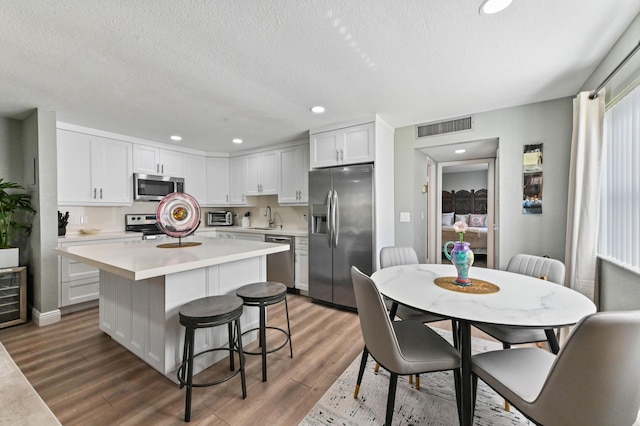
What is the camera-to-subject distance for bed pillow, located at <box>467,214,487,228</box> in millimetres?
6727

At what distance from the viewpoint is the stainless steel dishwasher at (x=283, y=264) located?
12.9ft

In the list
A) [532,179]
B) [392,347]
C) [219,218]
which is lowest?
[392,347]

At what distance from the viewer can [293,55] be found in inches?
75.6

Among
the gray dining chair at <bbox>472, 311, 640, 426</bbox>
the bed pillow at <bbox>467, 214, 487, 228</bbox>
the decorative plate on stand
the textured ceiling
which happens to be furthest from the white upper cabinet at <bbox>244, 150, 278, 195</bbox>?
the bed pillow at <bbox>467, 214, 487, 228</bbox>

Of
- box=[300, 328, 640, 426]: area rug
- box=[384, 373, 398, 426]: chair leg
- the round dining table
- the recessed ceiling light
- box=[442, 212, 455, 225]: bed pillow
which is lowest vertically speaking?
box=[300, 328, 640, 426]: area rug

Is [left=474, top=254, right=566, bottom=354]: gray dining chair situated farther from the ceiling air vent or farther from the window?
the ceiling air vent

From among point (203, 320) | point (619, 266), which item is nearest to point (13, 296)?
point (203, 320)

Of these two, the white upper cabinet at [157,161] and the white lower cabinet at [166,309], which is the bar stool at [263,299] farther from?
the white upper cabinet at [157,161]

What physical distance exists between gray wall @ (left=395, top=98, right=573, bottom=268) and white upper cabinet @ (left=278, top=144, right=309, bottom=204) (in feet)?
6.57

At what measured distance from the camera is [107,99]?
2.66m

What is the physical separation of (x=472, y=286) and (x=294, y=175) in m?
3.12

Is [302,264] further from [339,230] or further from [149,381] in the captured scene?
[149,381]

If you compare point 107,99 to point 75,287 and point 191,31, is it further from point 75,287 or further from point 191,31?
point 75,287

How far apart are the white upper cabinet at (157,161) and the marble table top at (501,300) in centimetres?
400
